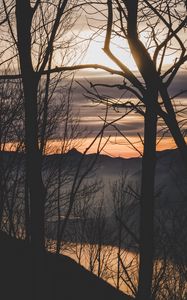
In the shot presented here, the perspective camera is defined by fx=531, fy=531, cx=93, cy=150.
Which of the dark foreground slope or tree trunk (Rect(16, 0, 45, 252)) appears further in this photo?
the dark foreground slope

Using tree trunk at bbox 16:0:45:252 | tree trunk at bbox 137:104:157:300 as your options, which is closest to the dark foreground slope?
tree trunk at bbox 16:0:45:252

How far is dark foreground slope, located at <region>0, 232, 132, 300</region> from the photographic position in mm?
8172

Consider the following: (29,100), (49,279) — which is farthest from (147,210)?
(49,279)

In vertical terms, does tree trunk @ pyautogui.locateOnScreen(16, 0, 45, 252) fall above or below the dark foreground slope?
above

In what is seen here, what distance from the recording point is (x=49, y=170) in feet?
90.5

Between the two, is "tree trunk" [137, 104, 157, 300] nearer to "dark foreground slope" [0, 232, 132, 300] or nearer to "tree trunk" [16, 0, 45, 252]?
"tree trunk" [16, 0, 45, 252]

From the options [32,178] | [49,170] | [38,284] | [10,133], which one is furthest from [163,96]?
Result: [49,170]

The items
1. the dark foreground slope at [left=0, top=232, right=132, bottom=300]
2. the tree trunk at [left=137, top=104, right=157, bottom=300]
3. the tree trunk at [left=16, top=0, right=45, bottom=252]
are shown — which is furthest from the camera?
the dark foreground slope at [left=0, top=232, right=132, bottom=300]

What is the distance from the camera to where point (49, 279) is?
884 centimetres

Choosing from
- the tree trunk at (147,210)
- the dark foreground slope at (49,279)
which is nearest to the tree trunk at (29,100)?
the dark foreground slope at (49,279)

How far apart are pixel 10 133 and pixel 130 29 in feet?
58.7

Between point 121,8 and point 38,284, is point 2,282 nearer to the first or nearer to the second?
point 38,284

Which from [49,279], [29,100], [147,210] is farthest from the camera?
[49,279]

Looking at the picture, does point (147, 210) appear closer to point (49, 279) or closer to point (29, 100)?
Answer: point (29, 100)
